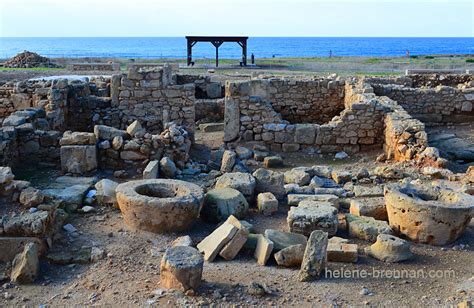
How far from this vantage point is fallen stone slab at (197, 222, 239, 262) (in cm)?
598

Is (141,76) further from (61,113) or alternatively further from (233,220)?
(233,220)

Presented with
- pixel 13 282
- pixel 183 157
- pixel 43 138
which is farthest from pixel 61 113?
pixel 13 282

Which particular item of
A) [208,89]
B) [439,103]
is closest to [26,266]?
[439,103]

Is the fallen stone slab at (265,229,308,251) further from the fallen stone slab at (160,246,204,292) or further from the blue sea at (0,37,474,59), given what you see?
the blue sea at (0,37,474,59)

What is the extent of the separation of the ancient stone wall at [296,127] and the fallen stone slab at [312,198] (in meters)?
4.39

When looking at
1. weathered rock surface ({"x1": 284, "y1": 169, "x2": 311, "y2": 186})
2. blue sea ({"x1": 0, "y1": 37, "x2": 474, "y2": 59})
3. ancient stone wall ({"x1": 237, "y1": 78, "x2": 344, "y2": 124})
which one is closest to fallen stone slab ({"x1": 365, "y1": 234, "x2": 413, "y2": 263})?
weathered rock surface ({"x1": 284, "y1": 169, "x2": 311, "y2": 186})

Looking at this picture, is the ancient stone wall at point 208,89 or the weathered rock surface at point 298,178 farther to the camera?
the ancient stone wall at point 208,89

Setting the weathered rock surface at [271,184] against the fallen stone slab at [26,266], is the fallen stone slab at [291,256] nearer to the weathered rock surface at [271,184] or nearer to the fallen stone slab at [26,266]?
the weathered rock surface at [271,184]

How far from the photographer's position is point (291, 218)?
263 inches

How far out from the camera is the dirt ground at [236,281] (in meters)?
5.13

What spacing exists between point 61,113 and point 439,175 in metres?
8.79

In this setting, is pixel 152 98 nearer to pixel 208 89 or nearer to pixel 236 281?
pixel 208 89

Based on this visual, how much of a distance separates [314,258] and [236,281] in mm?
866

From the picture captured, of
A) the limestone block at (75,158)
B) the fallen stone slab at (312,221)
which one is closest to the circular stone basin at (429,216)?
the fallen stone slab at (312,221)
